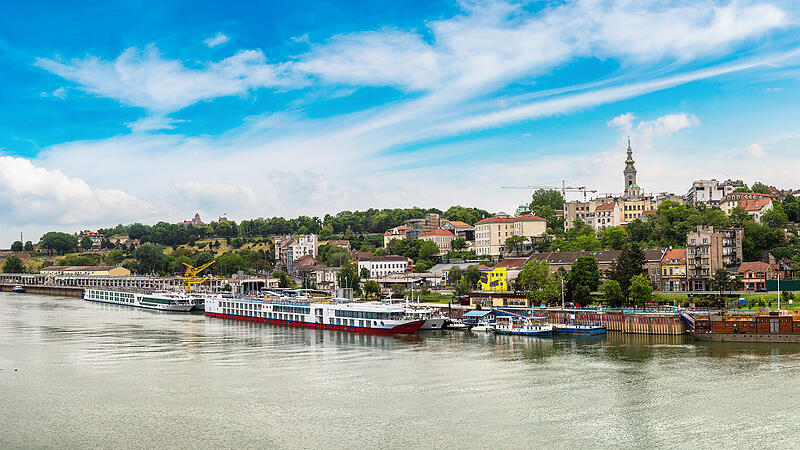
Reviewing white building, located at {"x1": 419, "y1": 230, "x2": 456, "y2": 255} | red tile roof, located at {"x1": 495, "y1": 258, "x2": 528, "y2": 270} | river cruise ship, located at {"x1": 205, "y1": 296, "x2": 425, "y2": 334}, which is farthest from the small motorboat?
white building, located at {"x1": 419, "y1": 230, "x2": 456, "y2": 255}

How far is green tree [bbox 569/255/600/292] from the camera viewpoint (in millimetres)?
51719

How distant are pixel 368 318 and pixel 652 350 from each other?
17.8 m

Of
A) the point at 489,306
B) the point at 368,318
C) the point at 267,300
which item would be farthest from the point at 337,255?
the point at 368,318

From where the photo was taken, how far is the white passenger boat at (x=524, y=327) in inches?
1708

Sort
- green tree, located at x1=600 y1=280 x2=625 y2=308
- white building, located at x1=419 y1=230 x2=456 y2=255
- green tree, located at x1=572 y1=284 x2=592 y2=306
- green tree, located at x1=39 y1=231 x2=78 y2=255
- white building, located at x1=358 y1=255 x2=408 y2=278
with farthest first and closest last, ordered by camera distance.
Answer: green tree, located at x1=39 y1=231 x2=78 y2=255 < white building, located at x1=419 y1=230 x2=456 y2=255 < white building, located at x1=358 y1=255 x2=408 y2=278 < green tree, located at x1=572 y1=284 x2=592 y2=306 < green tree, located at x1=600 y1=280 x2=625 y2=308

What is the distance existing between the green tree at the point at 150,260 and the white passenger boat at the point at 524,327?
80.7m

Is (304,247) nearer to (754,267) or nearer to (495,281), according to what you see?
(495,281)

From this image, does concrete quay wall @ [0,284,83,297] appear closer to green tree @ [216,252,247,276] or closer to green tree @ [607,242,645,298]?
green tree @ [216,252,247,276]

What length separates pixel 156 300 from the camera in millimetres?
72875

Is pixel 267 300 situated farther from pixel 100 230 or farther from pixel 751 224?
pixel 100 230

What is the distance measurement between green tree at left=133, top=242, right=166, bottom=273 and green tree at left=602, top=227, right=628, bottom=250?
71.6 metres

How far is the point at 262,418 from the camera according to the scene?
23344 millimetres

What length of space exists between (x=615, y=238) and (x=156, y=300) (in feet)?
150

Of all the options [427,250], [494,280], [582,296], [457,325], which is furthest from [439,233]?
[457,325]
